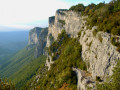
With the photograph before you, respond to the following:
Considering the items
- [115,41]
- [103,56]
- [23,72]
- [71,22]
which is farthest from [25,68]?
[115,41]

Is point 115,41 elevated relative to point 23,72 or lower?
elevated

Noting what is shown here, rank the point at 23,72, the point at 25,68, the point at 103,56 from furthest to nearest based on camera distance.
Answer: the point at 25,68
the point at 23,72
the point at 103,56

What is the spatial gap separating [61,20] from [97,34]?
64.8 meters

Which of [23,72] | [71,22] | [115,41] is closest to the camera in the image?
[115,41]

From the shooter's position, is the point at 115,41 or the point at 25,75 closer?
the point at 115,41

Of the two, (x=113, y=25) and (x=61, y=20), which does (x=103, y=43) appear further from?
(x=61, y=20)

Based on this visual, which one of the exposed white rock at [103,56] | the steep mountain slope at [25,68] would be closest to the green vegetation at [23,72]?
the steep mountain slope at [25,68]

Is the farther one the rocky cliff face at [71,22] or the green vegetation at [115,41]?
the rocky cliff face at [71,22]

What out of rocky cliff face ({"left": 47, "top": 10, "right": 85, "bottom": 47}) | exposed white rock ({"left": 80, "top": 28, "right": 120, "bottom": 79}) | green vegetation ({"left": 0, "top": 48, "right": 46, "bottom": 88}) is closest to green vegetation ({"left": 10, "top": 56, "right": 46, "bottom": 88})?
green vegetation ({"left": 0, "top": 48, "right": 46, "bottom": 88})

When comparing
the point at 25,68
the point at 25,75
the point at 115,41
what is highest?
the point at 115,41

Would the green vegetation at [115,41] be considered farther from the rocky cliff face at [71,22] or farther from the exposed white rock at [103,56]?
the rocky cliff face at [71,22]

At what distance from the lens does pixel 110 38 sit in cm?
2069

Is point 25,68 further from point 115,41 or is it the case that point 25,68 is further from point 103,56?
point 115,41

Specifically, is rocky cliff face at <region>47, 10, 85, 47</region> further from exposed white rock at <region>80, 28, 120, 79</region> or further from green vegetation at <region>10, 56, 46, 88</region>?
green vegetation at <region>10, 56, 46, 88</region>
